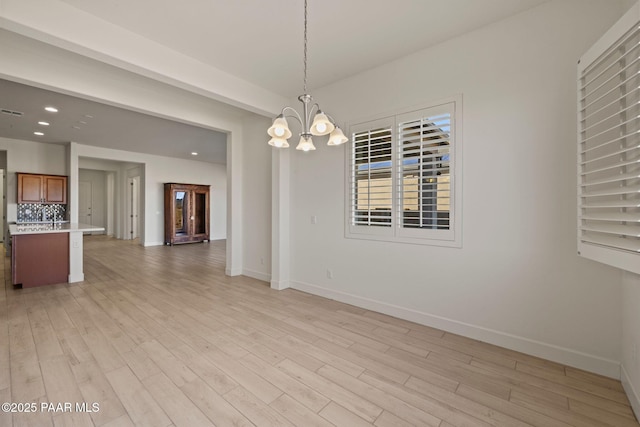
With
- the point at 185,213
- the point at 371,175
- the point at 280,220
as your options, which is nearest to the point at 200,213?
the point at 185,213

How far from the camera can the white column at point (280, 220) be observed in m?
4.37

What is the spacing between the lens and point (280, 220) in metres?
4.37

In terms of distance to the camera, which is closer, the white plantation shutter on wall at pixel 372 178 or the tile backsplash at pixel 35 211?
the white plantation shutter on wall at pixel 372 178

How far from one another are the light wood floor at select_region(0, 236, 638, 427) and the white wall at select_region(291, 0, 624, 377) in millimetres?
264

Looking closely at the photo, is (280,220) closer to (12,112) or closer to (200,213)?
(12,112)

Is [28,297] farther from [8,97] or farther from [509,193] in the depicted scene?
[509,193]

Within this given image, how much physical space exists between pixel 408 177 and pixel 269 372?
240cm

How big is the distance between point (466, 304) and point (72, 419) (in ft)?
10.6

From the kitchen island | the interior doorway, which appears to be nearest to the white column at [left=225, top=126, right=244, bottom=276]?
the kitchen island

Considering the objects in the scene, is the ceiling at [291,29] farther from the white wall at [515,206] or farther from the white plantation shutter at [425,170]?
the white plantation shutter at [425,170]

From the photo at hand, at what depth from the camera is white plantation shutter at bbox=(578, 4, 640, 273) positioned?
4.90 ft

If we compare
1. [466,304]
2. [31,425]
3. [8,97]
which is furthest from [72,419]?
[8,97]

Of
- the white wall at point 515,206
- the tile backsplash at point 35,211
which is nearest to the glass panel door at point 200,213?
the tile backsplash at point 35,211

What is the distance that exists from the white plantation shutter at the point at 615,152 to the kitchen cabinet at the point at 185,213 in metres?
10.1
